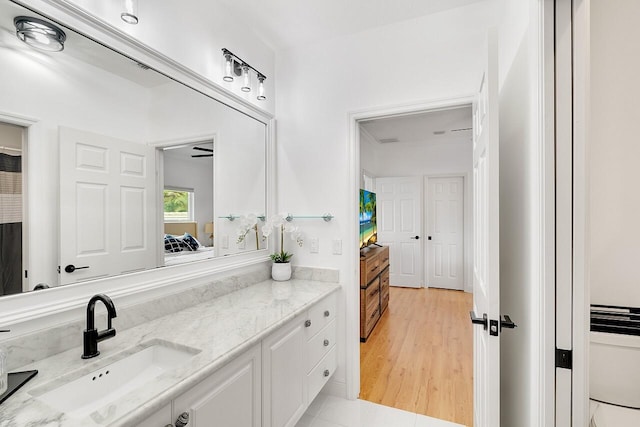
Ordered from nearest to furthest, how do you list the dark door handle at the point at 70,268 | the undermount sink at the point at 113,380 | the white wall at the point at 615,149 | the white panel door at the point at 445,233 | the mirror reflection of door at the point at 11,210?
the undermount sink at the point at 113,380 → the mirror reflection of door at the point at 11,210 → the dark door handle at the point at 70,268 → the white wall at the point at 615,149 → the white panel door at the point at 445,233

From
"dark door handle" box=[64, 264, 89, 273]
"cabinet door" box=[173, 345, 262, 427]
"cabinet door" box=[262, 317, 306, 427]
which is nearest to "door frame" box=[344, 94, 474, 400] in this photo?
"cabinet door" box=[262, 317, 306, 427]

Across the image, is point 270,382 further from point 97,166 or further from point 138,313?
point 97,166

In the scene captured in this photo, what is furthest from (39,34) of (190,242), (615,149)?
(615,149)

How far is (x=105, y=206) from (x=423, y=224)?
16.5 feet

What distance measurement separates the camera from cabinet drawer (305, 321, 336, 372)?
180 centimetres

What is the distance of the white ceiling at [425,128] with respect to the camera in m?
4.05

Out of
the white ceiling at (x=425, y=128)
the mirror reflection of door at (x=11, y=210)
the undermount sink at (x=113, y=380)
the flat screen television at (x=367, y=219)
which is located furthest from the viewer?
the white ceiling at (x=425, y=128)

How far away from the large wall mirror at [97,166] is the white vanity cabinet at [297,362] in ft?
2.35

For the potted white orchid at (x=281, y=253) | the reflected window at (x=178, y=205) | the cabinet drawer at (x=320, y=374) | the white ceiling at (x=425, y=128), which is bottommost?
the cabinet drawer at (x=320, y=374)

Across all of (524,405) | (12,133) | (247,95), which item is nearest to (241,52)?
(247,95)

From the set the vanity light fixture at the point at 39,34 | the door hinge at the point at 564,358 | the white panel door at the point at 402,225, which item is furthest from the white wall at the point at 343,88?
the white panel door at the point at 402,225

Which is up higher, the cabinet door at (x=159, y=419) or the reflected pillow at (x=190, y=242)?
the reflected pillow at (x=190, y=242)

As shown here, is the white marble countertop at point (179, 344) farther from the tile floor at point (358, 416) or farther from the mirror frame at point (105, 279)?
the tile floor at point (358, 416)

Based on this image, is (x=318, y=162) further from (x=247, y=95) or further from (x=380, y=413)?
(x=380, y=413)
